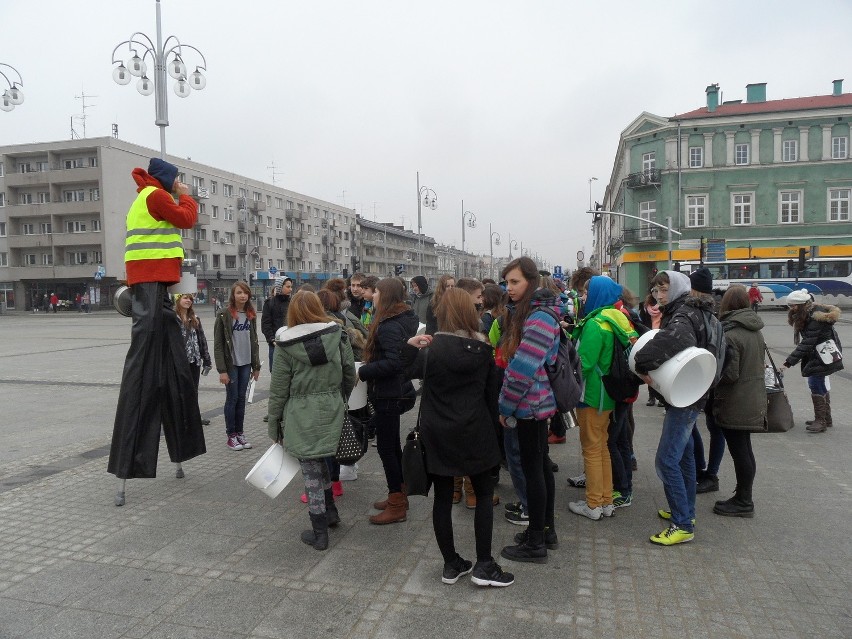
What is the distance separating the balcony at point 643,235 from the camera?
4675cm

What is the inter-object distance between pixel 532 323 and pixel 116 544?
10.8 feet

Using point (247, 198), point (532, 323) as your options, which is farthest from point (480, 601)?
point (247, 198)

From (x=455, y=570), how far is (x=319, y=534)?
3.50 feet

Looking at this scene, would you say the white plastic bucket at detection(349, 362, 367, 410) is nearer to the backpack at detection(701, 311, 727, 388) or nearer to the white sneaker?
the white sneaker

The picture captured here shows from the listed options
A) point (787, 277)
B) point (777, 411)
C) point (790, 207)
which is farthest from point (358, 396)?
point (790, 207)

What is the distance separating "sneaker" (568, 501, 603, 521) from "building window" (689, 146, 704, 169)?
155 ft

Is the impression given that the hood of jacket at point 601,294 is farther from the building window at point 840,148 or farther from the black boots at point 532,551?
the building window at point 840,148

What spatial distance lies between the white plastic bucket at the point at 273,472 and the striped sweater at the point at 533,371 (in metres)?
1.55

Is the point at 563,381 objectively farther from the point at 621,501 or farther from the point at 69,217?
the point at 69,217

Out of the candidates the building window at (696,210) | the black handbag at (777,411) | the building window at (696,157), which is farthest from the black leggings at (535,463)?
the building window at (696,157)

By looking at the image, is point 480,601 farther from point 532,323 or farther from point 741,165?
point 741,165

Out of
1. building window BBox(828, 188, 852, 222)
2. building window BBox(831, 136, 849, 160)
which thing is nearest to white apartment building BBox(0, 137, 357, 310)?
building window BBox(828, 188, 852, 222)

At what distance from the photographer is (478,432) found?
142 inches

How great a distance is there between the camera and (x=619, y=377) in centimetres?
440
